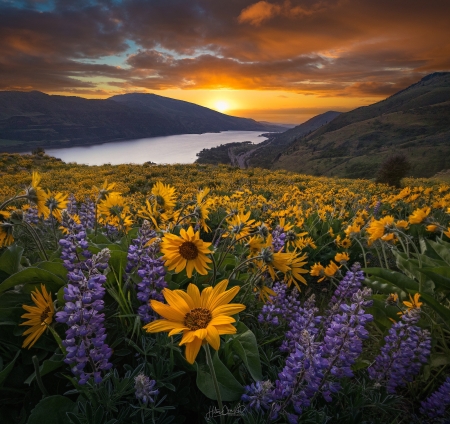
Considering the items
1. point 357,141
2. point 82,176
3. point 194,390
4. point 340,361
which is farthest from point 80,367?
point 357,141

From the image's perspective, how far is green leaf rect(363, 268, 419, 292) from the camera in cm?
239

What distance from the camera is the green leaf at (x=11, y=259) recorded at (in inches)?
73.9

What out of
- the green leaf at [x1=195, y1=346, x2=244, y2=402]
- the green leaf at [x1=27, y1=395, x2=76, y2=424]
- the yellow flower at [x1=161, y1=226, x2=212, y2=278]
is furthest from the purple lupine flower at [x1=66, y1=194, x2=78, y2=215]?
the green leaf at [x1=195, y1=346, x2=244, y2=402]

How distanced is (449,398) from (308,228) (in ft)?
11.4

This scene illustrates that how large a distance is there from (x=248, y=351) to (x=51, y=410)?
2.94 ft

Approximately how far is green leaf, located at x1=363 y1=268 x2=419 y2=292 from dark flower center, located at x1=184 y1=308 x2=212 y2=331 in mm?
1794

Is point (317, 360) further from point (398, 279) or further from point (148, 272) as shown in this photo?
point (398, 279)

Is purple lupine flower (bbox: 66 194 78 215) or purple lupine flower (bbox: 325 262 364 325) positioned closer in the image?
purple lupine flower (bbox: 325 262 364 325)

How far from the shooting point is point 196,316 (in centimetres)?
102

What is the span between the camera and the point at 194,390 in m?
1.52

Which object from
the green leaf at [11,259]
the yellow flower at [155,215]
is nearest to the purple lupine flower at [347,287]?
the yellow flower at [155,215]

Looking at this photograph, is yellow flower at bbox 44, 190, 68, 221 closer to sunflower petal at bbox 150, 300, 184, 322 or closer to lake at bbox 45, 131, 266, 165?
sunflower petal at bbox 150, 300, 184, 322

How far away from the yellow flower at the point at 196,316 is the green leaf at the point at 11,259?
138 cm

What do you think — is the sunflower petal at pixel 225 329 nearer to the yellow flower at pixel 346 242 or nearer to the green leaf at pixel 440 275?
the green leaf at pixel 440 275
